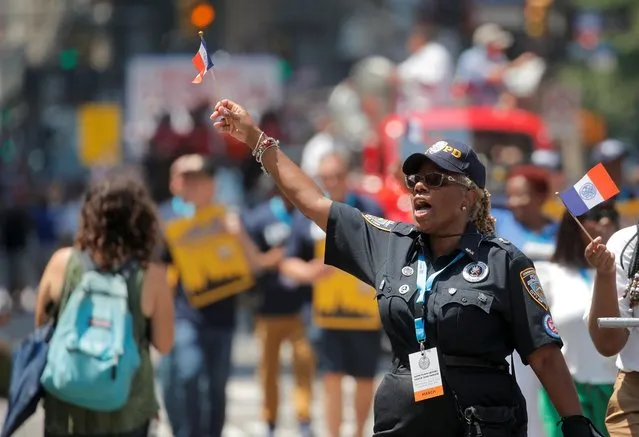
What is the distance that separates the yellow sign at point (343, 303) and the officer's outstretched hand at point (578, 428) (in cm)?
588

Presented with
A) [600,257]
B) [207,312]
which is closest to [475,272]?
[600,257]

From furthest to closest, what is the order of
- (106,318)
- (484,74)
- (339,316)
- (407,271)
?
(484,74), (339,316), (106,318), (407,271)

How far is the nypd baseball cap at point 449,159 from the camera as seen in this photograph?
19.6 feet

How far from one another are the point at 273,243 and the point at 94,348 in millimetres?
5156

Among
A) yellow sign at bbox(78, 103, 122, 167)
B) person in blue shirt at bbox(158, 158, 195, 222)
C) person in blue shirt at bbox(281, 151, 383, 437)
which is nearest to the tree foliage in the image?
yellow sign at bbox(78, 103, 122, 167)

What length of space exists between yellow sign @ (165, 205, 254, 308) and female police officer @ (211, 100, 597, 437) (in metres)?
5.44

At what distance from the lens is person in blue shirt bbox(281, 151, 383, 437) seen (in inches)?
463

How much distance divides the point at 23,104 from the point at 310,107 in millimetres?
8319

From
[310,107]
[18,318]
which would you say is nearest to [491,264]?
[18,318]

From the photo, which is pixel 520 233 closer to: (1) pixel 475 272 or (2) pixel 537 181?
(2) pixel 537 181

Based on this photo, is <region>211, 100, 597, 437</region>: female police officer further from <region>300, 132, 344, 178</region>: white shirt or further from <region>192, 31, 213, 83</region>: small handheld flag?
<region>300, 132, 344, 178</region>: white shirt

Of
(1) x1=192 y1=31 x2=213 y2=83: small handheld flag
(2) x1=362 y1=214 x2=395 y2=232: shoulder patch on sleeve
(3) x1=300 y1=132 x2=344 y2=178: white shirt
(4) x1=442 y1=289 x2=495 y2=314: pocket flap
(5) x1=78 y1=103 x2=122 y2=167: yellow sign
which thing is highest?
(5) x1=78 y1=103 x2=122 y2=167: yellow sign

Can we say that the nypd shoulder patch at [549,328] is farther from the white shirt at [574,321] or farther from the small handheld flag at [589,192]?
the white shirt at [574,321]

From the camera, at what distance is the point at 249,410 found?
49.4 feet
